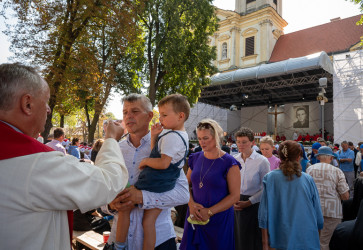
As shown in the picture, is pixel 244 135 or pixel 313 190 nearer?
pixel 313 190

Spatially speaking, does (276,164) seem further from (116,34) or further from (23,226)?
(116,34)

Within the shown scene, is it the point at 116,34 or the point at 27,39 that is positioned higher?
the point at 116,34

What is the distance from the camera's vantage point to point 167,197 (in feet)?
5.75

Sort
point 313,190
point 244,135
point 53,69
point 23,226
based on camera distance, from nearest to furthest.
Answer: point 23,226
point 313,190
point 244,135
point 53,69

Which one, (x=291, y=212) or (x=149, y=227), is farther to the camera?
(x=291, y=212)

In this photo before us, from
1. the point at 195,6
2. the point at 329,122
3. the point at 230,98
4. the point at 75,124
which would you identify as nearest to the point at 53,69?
the point at 195,6

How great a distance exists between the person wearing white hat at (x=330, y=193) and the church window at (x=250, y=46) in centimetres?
3005

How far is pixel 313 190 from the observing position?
9.31 ft

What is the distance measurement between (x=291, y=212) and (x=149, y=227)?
185cm

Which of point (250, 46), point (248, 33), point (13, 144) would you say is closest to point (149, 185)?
point (13, 144)

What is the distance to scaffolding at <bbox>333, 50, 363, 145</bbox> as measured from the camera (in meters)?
15.6

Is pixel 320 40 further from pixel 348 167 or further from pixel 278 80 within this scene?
pixel 348 167

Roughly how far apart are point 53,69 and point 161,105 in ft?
24.7

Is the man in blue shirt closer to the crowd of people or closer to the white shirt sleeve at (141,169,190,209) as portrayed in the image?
the crowd of people
